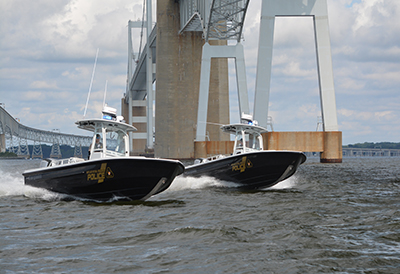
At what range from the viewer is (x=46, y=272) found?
621cm

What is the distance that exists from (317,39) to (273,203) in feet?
81.2

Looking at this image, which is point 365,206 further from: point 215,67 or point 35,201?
point 215,67

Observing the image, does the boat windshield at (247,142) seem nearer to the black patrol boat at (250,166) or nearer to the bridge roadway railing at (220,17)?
the black patrol boat at (250,166)

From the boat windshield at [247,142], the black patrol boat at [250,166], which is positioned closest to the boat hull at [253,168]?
the black patrol boat at [250,166]

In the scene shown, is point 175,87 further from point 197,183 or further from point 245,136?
point 197,183

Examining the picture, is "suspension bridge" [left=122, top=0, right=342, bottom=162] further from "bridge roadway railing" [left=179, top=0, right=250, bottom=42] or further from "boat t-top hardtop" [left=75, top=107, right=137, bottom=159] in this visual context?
"boat t-top hardtop" [left=75, top=107, right=137, bottom=159]

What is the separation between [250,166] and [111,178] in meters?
5.42

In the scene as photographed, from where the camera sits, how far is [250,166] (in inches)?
648

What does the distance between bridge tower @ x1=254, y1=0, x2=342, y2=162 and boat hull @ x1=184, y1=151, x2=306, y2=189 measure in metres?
17.2

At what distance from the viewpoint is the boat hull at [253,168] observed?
1641 cm

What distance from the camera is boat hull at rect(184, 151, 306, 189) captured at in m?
16.4

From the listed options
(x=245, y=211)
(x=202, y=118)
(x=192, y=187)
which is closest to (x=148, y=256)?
(x=245, y=211)

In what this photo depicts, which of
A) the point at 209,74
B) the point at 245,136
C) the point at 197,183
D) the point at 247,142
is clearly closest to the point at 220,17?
the point at 209,74

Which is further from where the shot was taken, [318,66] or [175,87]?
[175,87]
